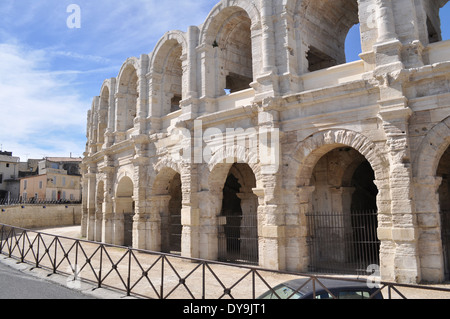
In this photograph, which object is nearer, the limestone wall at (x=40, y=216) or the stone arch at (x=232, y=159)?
the stone arch at (x=232, y=159)

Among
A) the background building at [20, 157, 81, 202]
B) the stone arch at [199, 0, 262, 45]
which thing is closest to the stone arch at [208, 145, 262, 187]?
the stone arch at [199, 0, 262, 45]

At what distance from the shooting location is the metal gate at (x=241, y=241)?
10.9 m

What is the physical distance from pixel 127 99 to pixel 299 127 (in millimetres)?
10034

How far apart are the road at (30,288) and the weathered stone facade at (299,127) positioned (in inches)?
174

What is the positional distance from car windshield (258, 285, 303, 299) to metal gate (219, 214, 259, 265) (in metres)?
5.45

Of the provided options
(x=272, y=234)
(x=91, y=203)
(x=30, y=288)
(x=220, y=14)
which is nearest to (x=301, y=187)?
(x=272, y=234)

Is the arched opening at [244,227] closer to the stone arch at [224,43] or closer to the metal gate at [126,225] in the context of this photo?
the stone arch at [224,43]

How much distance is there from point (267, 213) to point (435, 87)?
15.3 feet

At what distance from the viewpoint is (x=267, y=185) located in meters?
8.90

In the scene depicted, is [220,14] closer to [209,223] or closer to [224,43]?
[224,43]

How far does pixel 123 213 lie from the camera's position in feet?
50.7

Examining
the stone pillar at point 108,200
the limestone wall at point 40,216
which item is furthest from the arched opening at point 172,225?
the limestone wall at point 40,216

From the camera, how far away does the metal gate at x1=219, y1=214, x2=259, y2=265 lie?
35.8 feet
